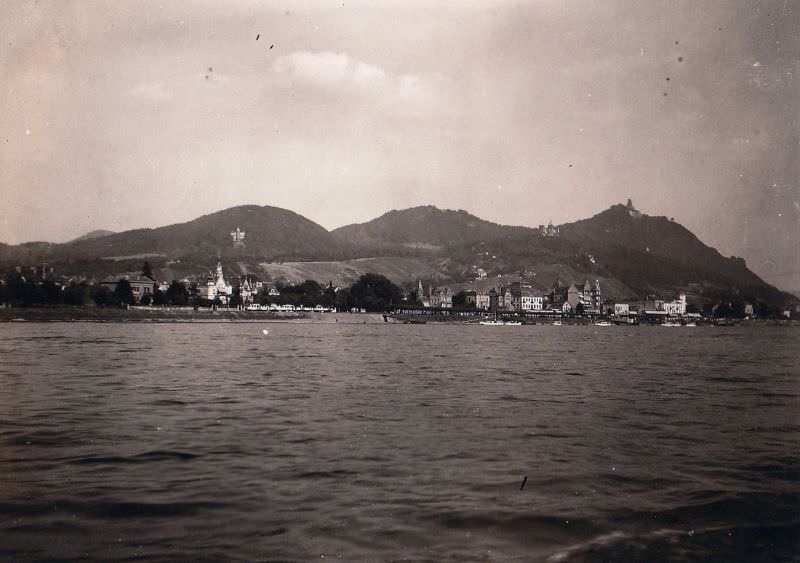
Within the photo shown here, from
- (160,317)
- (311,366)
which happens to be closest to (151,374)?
(311,366)

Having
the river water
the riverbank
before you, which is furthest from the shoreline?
the river water

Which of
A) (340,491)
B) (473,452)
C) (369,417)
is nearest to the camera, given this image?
(340,491)

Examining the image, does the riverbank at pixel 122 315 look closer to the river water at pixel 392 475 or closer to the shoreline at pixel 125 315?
the shoreline at pixel 125 315

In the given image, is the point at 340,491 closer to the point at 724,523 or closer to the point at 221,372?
the point at 724,523

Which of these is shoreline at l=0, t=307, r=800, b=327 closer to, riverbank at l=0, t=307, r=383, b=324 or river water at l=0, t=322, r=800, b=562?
riverbank at l=0, t=307, r=383, b=324

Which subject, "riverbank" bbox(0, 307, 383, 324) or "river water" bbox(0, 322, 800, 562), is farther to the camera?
"riverbank" bbox(0, 307, 383, 324)

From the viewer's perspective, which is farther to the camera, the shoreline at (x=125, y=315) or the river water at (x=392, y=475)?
the shoreline at (x=125, y=315)

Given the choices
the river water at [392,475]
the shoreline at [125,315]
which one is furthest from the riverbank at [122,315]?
the river water at [392,475]

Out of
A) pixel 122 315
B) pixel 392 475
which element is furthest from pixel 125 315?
pixel 392 475

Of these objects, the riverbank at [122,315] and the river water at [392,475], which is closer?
the river water at [392,475]
